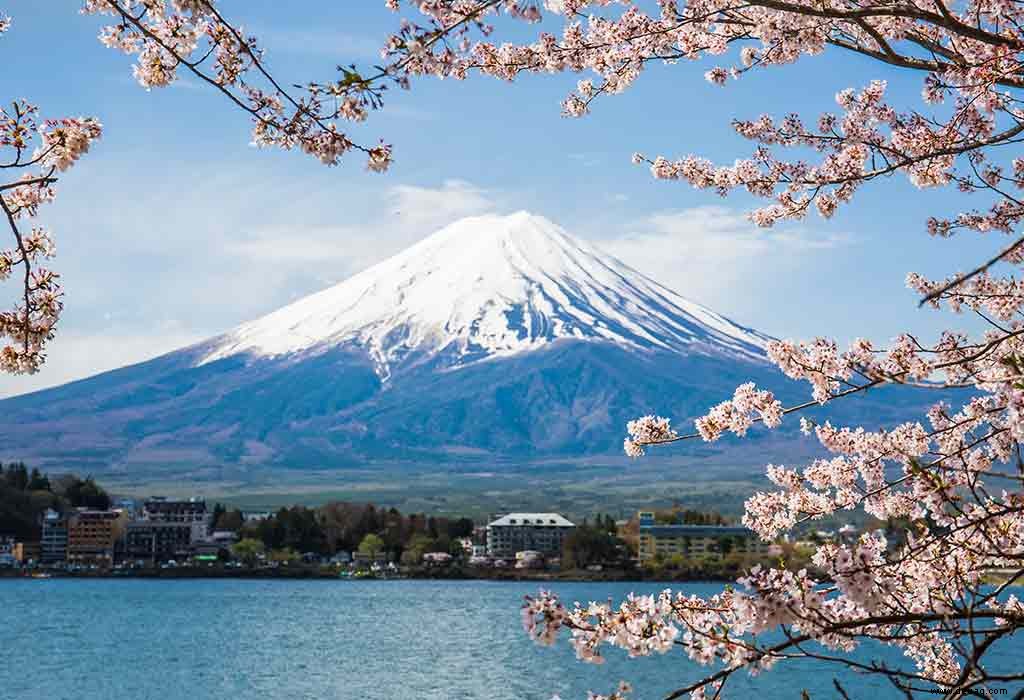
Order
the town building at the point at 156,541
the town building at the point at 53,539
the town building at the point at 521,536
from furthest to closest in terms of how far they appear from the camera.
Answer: the town building at the point at 521,536, the town building at the point at 156,541, the town building at the point at 53,539

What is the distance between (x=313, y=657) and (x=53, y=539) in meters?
60.9

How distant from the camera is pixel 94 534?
93.6m

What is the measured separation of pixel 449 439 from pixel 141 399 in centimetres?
3604

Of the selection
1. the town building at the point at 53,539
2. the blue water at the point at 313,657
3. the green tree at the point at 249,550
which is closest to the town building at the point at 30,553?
the town building at the point at 53,539

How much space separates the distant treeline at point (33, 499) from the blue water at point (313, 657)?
2681 centimetres

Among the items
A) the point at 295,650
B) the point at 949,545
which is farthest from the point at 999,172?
the point at 295,650

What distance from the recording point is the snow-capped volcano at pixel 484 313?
541 feet

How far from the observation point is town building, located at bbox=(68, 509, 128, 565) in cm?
9212

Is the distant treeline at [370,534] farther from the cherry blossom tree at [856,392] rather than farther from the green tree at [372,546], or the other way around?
the cherry blossom tree at [856,392]

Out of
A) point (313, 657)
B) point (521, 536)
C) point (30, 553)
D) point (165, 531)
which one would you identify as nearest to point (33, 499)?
point (30, 553)

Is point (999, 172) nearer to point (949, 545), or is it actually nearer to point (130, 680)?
point (949, 545)

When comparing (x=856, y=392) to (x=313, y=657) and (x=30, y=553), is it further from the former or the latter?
(x=30, y=553)

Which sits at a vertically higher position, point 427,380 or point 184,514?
point 427,380

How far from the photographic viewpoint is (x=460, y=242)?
18800cm
